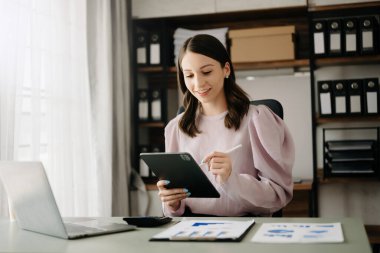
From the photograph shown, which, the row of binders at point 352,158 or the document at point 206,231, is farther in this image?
the row of binders at point 352,158

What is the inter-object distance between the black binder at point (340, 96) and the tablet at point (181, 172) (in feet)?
6.29

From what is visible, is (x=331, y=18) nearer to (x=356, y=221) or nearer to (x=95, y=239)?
(x=356, y=221)

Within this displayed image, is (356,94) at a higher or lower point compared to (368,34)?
lower

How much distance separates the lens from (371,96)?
10.6 ft

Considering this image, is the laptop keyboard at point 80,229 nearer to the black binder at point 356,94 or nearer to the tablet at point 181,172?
the tablet at point 181,172

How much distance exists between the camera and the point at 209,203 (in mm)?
1796

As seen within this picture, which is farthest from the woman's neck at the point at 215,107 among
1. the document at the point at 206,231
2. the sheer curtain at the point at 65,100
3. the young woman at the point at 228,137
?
the sheer curtain at the point at 65,100

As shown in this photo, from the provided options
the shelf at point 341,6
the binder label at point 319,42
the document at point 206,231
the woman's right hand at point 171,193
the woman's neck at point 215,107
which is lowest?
the document at point 206,231

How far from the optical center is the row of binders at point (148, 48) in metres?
3.62

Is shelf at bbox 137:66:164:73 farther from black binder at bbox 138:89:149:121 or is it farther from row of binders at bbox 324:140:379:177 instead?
row of binders at bbox 324:140:379:177

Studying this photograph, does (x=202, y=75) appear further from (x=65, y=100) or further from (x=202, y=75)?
(x=65, y=100)

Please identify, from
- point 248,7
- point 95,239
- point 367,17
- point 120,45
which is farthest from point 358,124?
point 95,239

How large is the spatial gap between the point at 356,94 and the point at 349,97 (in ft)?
0.15

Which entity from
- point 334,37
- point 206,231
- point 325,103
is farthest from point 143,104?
point 206,231
